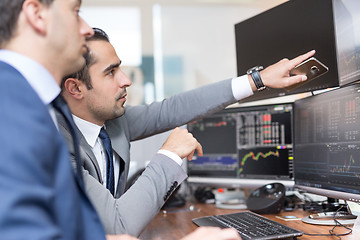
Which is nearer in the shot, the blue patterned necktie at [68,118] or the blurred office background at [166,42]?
the blue patterned necktie at [68,118]

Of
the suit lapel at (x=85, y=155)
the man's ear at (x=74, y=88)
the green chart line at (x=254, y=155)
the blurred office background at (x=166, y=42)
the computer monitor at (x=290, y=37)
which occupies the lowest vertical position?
the green chart line at (x=254, y=155)

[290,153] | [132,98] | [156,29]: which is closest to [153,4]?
[156,29]

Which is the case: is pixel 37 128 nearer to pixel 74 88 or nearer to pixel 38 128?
pixel 38 128

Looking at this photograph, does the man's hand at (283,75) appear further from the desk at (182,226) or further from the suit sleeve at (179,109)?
the desk at (182,226)

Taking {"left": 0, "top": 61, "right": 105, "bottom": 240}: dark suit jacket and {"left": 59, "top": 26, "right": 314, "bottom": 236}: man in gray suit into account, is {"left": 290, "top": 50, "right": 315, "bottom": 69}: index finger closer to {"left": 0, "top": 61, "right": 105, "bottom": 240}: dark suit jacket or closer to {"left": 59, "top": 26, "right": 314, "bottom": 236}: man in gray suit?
{"left": 59, "top": 26, "right": 314, "bottom": 236}: man in gray suit

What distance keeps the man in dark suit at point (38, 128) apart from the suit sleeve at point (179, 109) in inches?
31.2

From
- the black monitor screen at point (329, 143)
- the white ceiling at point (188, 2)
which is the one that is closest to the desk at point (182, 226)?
the black monitor screen at point (329, 143)

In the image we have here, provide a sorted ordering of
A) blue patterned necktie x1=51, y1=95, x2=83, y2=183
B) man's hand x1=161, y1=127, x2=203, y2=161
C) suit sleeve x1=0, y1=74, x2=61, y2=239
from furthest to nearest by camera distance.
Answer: man's hand x1=161, y1=127, x2=203, y2=161, blue patterned necktie x1=51, y1=95, x2=83, y2=183, suit sleeve x1=0, y1=74, x2=61, y2=239

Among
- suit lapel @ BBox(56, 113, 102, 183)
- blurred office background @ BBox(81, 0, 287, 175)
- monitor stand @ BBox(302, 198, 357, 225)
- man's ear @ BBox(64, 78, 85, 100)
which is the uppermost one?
blurred office background @ BBox(81, 0, 287, 175)

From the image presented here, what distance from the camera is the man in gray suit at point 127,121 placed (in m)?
1.06

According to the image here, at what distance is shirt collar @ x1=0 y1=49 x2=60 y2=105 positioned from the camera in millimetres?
658

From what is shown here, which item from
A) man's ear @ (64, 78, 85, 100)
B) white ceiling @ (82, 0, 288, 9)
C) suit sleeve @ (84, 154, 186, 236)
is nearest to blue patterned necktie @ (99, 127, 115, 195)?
man's ear @ (64, 78, 85, 100)

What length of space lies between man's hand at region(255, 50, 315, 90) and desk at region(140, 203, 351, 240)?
50cm

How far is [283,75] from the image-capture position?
1380mm
